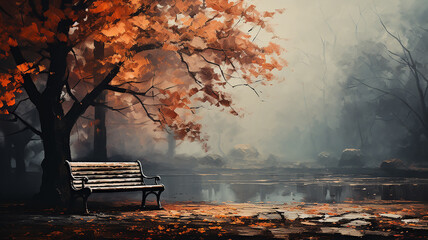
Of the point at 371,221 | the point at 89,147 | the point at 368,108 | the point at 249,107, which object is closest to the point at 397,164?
the point at 368,108

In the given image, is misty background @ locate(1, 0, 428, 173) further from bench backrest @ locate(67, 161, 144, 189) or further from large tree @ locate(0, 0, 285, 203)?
bench backrest @ locate(67, 161, 144, 189)

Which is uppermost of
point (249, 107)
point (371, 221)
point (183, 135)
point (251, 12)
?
point (249, 107)

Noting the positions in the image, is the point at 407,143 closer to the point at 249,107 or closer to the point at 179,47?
the point at 179,47

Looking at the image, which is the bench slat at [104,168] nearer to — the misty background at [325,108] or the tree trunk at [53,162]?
the tree trunk at [53,162]

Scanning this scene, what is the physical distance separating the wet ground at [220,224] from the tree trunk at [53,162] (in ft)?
3.87

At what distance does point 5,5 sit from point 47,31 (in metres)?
1.93

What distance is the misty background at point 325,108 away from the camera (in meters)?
42.9

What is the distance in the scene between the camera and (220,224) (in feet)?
29.5

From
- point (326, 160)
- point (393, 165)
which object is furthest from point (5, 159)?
point (326, 160)

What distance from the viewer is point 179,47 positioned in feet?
43.0

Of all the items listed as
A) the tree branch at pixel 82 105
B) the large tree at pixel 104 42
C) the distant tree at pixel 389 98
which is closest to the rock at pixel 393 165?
the distant tree at pixel 389 98

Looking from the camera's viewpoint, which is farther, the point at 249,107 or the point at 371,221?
the point at 249,107

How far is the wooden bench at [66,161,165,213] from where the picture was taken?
35.8ft

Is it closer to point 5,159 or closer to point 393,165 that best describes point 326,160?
point 393,165
